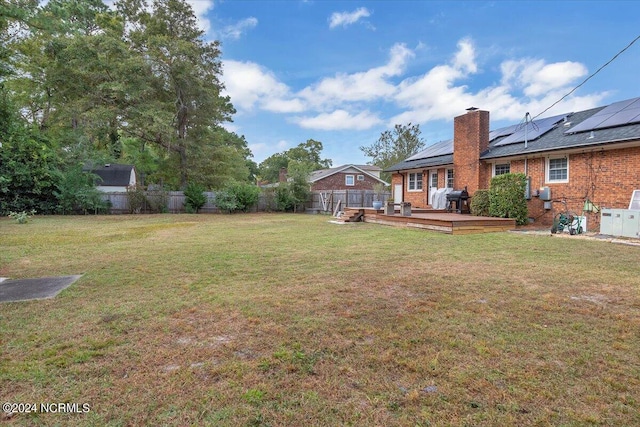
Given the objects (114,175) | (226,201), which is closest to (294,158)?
(114,175)

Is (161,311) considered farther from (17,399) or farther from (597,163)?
(597,163)

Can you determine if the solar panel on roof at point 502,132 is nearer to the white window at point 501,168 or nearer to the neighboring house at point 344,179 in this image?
the white window at point 501,168

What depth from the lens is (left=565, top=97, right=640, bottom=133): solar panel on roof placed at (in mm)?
10078

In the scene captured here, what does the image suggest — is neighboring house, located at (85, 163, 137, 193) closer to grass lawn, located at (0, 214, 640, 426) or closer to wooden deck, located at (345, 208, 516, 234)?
wooden deck, located at (345, 208, 516, 234)

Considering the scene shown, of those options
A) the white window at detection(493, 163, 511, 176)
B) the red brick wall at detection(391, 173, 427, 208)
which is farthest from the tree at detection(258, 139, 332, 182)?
the white window at detection(493, 163, 511, 176)

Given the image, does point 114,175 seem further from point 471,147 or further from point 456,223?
point 456,223

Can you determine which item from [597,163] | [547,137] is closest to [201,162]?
[547,137]

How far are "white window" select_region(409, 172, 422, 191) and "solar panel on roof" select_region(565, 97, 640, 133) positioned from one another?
6.96 metres

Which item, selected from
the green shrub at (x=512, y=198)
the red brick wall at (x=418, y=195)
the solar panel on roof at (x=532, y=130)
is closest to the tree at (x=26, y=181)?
the red brick wall at (x=418, y=195)

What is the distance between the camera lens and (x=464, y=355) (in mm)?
2537

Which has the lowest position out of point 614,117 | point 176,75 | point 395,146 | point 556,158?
point 556,158

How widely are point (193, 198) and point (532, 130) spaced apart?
56.5ft

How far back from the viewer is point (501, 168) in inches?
537

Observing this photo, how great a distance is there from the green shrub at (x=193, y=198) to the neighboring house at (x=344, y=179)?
13400mm
